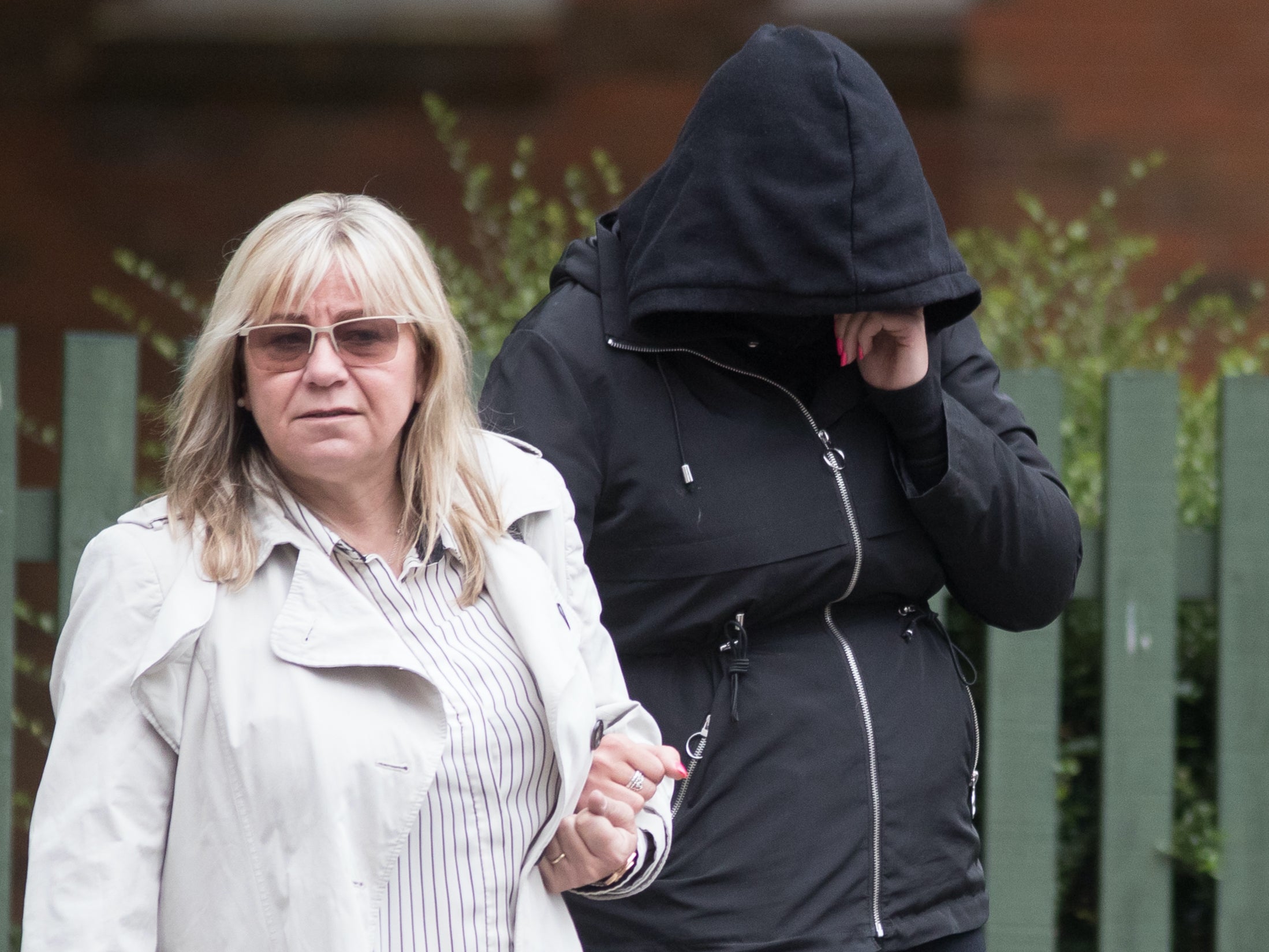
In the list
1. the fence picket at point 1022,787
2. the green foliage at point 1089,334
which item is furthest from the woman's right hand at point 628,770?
the green foliage at point 1089,334

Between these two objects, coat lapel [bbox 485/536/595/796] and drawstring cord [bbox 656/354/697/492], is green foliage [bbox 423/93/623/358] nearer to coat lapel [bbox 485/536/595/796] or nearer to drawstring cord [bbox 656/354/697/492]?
drawstring cord [bbox 656/354/697/492]

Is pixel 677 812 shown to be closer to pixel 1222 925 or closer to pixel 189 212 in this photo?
pixel 1222 925

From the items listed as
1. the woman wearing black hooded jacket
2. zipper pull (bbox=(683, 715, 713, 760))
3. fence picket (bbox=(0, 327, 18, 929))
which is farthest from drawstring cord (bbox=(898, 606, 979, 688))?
fence picket (bbox=(0, 327, 18, 929))

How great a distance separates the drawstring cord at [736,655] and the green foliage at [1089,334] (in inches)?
47.6

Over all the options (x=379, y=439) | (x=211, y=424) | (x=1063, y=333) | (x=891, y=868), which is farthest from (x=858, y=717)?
(x=1063, y=333)

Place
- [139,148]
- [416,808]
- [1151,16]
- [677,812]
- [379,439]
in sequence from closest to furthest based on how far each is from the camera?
[416,808]
[379,439]
[677,812]
[1151,16]
[139,148]

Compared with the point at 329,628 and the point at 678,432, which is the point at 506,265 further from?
the point at 329,628

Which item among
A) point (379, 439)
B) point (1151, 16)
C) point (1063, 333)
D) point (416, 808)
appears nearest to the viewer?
point (416, 808)

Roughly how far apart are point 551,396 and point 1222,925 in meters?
1.73

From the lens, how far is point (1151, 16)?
15.0 ft

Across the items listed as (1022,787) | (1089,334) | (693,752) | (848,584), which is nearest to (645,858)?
(693,752)

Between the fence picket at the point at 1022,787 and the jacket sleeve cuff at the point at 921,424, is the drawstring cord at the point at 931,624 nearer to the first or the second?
the jacket sleeve cuff at the point at 921,424

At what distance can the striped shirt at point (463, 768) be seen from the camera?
1446 mm

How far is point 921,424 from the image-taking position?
1.73 m
